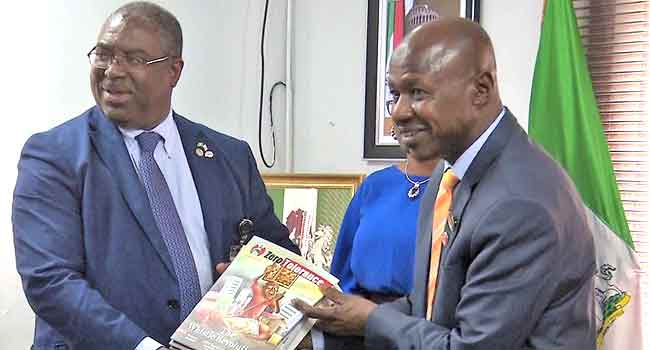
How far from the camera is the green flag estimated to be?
2332mm

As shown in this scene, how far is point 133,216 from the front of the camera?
161 centimetres

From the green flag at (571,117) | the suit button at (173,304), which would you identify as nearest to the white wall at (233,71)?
the green flag at (571,117)

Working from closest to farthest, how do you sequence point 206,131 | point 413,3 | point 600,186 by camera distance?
point 206,131, point 600,186, point 413,3

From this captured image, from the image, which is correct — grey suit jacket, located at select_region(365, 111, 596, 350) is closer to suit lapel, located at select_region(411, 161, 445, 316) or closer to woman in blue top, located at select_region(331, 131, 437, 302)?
suit lapel, located at select_region(411, 161, 445, 316)

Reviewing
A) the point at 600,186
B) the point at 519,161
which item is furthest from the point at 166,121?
the point at 600,186

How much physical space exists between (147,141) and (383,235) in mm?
603

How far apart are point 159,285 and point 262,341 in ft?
0.75

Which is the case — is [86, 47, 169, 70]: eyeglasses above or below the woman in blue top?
above

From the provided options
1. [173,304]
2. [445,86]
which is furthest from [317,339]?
[445,86]

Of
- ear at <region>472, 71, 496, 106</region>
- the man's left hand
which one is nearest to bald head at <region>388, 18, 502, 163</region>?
ear at <region>472, 71, 496, 106</region>

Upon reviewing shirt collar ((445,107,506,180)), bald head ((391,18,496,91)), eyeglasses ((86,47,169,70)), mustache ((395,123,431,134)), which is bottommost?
shirt collar ((445,107,506,180))

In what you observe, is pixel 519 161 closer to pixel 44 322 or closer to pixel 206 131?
pixel 206 131

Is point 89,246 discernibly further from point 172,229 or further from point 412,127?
point 412,127

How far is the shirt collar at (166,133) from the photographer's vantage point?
5.65ft
